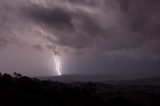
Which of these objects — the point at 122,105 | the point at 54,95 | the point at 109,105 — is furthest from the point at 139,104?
the point at 54,95

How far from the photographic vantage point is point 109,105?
100m

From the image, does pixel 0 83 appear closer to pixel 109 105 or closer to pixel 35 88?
pixel 35 88

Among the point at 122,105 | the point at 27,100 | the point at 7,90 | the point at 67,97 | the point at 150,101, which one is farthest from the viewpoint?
the point at 150,101

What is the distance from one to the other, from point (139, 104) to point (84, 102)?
27672 millimetres

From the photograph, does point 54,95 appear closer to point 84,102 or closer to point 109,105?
point 84,102

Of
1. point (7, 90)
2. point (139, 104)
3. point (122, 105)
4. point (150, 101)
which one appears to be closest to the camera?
point (7, 90)

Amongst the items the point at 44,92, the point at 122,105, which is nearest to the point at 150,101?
the point at 122,105

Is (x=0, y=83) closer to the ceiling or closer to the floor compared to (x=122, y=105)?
closer to the ceiling

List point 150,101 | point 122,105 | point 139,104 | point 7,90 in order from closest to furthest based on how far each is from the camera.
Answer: point 7,90
point 122,105
point 139,104
point 150,101

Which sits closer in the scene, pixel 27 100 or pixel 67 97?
pixel 27 100

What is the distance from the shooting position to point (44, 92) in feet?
304

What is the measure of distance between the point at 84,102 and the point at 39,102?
61.1 feet

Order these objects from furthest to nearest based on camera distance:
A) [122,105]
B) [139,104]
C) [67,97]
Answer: [139,104] < [122,105] < [67,97]

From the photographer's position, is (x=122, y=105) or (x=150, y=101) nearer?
(x=122, y=105)
